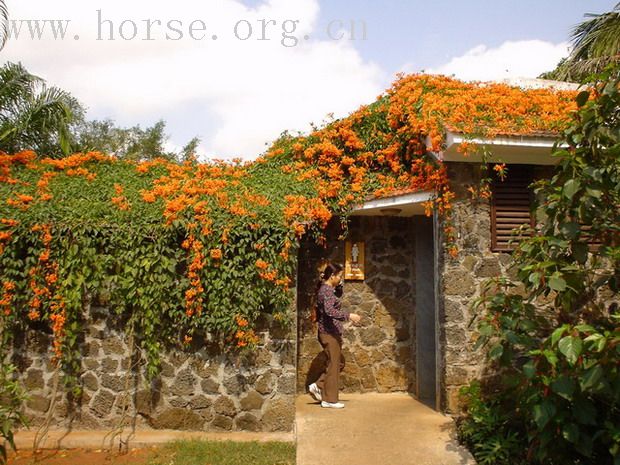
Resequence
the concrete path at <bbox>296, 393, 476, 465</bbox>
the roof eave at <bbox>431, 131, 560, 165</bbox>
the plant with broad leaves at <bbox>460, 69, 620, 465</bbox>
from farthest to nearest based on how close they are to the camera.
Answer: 1. the roof eave at <bbox>431, 131, 560, 165</bbox>
2. the concrete path at <bbox>296, 393, 476, 465</bbox>
3. the plant with broad leaves at <bbox>460, 69, 620, 465</bbox>

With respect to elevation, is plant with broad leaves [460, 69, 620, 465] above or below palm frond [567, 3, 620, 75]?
below

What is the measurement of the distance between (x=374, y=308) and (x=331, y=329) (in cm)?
131

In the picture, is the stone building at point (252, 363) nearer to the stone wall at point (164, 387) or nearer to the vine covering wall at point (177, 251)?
the stone wall at point (164, 387)

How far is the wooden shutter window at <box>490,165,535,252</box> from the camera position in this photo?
711 cm

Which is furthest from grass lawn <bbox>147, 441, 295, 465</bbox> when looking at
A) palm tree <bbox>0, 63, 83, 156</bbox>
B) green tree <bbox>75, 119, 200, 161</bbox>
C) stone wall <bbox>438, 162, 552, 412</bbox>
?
green tree <bbox>75, 119, 200, 161</bbox>

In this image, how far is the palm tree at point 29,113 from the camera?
33.7 ft

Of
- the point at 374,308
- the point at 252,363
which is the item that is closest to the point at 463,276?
the point at 374,308

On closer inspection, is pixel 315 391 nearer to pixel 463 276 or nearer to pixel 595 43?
pixel 463 276

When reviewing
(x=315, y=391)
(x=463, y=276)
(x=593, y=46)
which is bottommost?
(x=315, y=391)

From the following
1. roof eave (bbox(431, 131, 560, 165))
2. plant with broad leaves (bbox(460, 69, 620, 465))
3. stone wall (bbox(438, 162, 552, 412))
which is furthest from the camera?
stone wall (bbox(438, 162, 552, 412))

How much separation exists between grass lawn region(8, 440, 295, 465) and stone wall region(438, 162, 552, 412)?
238cm

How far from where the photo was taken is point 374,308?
859 cm

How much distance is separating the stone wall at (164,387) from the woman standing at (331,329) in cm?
68

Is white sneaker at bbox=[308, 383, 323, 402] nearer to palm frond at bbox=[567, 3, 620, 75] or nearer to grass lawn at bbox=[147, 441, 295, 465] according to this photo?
grass lawn at bbox=[147, 441, 295, 465]
